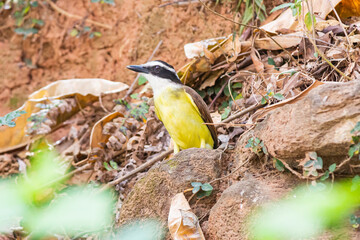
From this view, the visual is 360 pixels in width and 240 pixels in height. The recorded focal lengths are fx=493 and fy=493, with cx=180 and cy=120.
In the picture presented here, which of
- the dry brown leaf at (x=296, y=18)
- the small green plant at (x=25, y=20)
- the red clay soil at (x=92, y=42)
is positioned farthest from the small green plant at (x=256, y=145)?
the small green plant at (x=25, y=20)

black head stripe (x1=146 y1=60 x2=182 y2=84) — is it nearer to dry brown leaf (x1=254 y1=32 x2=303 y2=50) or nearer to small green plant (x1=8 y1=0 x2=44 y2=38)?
dry brown leaf (x1=254 y1=32 x2=303 y2=50)

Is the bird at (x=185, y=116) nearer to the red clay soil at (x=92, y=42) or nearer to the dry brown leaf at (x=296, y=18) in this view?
the dry brown leaf at (x=296, y=18)

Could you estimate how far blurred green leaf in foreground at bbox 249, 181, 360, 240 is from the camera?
→ 9.37 ft

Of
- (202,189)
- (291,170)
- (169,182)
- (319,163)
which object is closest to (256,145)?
(291,170)

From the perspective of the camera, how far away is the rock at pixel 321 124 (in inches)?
112

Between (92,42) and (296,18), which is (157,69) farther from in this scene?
(92,42)

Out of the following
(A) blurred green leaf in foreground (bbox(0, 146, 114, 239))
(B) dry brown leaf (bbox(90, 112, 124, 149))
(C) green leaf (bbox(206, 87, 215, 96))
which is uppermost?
(C) green leaf (bbox(206, 87, 215, 96))

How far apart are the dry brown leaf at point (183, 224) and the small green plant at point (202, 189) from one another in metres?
0.16

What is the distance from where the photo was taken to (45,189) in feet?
17.7

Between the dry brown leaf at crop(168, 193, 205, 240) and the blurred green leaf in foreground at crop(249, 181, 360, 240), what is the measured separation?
1.63ft

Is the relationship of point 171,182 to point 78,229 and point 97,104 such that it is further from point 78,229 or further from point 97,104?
point 97,104

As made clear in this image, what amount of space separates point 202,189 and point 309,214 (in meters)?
0.94

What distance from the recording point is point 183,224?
135 inches

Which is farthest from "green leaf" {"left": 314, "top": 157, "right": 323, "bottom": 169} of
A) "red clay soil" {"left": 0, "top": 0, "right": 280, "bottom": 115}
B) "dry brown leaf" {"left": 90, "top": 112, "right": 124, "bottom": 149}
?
"red clay soil" {"left": 0, "top": 0, "right": 280, "bottom": 115}
